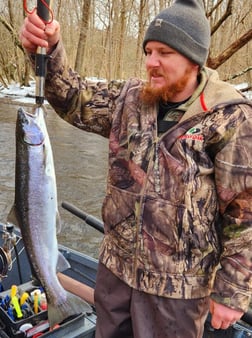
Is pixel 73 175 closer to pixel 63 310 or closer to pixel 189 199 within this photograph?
pixel 63 310

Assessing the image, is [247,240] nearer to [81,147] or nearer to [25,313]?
[25,313]

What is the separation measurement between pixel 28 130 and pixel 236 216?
971 mm

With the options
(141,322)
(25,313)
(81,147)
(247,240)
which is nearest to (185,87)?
(247,240)

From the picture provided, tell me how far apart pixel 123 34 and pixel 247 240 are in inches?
879

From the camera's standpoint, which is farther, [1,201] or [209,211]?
[1,201]

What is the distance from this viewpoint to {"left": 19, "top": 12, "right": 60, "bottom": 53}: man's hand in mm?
1747

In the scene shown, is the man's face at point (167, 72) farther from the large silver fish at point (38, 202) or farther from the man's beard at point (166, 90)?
the large silver fish at point (38, 202)

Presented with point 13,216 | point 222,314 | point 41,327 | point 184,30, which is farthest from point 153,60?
point 41,327

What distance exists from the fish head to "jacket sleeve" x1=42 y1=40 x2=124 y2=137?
0.33 metres

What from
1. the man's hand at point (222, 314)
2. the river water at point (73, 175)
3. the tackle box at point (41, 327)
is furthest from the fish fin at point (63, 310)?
the river water at point (73, 175)

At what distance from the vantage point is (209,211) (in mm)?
1882

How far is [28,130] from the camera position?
1811mm

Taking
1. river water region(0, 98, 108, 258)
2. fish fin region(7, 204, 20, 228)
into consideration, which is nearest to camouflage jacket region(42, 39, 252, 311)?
fish fin region(7, 204, 20, 228)

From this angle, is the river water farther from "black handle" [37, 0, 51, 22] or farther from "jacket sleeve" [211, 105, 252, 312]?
"jacket sleeve" [211, 105, 252, 312]
